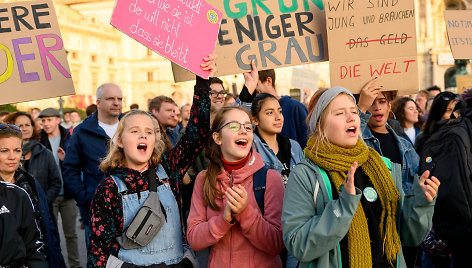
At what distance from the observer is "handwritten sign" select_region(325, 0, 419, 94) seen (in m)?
3.63

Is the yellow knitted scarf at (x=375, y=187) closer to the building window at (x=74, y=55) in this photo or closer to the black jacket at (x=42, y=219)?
the black jacket at (x=42, y=219)

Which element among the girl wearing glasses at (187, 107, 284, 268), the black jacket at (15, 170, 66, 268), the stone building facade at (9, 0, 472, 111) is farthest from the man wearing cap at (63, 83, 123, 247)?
the stone building facade at (9, 0, 472, 111)

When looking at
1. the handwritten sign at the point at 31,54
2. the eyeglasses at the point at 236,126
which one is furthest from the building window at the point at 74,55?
the eyeglasses at the point at 236,126

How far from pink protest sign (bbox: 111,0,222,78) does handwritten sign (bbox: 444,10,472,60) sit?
6.17 feet

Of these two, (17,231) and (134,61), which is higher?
(134,61)

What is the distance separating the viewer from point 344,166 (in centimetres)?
244

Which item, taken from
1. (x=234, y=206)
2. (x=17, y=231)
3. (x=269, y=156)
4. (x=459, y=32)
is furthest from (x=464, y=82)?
(x=17, y=231)

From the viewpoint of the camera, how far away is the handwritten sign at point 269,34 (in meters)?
3.83

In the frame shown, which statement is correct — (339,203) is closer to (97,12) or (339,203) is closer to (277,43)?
(277,43)

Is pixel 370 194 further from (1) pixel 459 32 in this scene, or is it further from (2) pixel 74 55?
(2) pixel 74 55

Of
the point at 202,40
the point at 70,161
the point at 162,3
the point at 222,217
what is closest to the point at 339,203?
the point at 222,217

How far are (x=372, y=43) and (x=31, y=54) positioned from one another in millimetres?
2267

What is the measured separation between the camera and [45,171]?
605 centimetres

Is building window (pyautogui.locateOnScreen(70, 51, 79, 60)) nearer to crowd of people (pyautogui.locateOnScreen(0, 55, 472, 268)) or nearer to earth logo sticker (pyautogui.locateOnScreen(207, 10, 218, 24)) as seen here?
crowd of people (pyautogui.locateOnScreen(0, 55, 472, 268))
